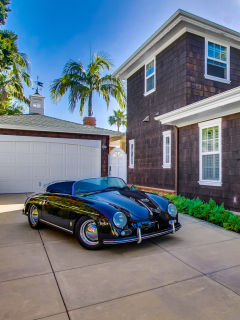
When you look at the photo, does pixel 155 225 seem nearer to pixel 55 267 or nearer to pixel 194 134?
pixel 55 267

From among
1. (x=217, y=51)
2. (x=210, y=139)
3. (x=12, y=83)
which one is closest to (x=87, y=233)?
(x=210, y=139)

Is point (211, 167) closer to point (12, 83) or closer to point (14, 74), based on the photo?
point (14, 74)

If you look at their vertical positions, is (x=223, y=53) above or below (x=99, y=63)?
below

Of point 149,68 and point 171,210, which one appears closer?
point 171,210

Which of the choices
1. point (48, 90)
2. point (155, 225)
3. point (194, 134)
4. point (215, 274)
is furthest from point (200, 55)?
point (48, 90)

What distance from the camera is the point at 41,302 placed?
2.19 m

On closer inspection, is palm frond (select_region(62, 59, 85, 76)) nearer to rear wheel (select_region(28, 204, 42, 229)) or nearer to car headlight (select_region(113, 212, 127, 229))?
rear wheel (select_region(28, 204, 42, 229))

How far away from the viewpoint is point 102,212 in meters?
3.36

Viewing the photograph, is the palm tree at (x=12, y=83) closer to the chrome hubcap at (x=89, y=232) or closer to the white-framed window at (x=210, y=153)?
the white-framed window at (x=210, y=153)

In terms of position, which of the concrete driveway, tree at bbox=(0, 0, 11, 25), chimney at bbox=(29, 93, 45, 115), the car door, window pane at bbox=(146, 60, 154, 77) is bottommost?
the concrete driveway

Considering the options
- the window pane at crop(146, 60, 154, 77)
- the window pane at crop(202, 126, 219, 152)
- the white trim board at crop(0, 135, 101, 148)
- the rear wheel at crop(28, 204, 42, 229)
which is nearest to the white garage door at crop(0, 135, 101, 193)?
the white trim board at crop(0, 135, 101, 148)

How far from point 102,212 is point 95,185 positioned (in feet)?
3.44

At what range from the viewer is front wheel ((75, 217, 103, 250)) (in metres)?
3.45

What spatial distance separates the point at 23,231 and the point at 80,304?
2793 mm
